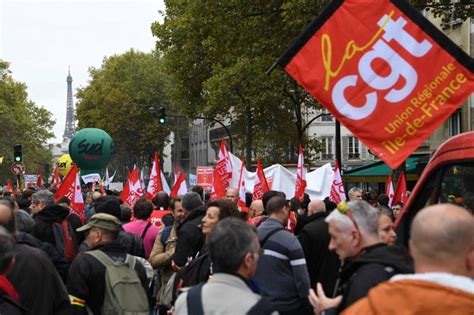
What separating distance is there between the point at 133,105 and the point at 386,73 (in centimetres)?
6664

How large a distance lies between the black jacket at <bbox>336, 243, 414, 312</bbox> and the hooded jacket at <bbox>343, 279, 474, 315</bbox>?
1094 millimetres

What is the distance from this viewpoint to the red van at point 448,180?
5043mm

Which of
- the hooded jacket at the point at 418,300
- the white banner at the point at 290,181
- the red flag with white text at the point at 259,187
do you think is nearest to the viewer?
the hooded jacket at the point at 418,300

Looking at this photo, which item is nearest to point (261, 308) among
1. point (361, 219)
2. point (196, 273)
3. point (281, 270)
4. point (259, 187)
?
point (361, 219)

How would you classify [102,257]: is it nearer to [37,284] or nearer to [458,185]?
[37,284]

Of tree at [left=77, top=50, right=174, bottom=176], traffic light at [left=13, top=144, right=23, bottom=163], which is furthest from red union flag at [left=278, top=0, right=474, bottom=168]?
tree at [left=77, top=50, right=174, bottom=176]

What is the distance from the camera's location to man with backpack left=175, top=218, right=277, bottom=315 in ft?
13.1

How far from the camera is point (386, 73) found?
17.9ft

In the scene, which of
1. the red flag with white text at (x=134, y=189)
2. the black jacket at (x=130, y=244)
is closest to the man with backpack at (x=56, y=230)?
the black jacket at (x=130, y=244)

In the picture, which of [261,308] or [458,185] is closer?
[261,308]

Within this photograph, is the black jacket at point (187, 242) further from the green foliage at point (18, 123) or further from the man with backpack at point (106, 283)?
the green foliage at point (18, 123)

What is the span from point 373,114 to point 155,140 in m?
65.7

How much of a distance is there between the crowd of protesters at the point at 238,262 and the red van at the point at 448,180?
21cm

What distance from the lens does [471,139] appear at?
498cm
